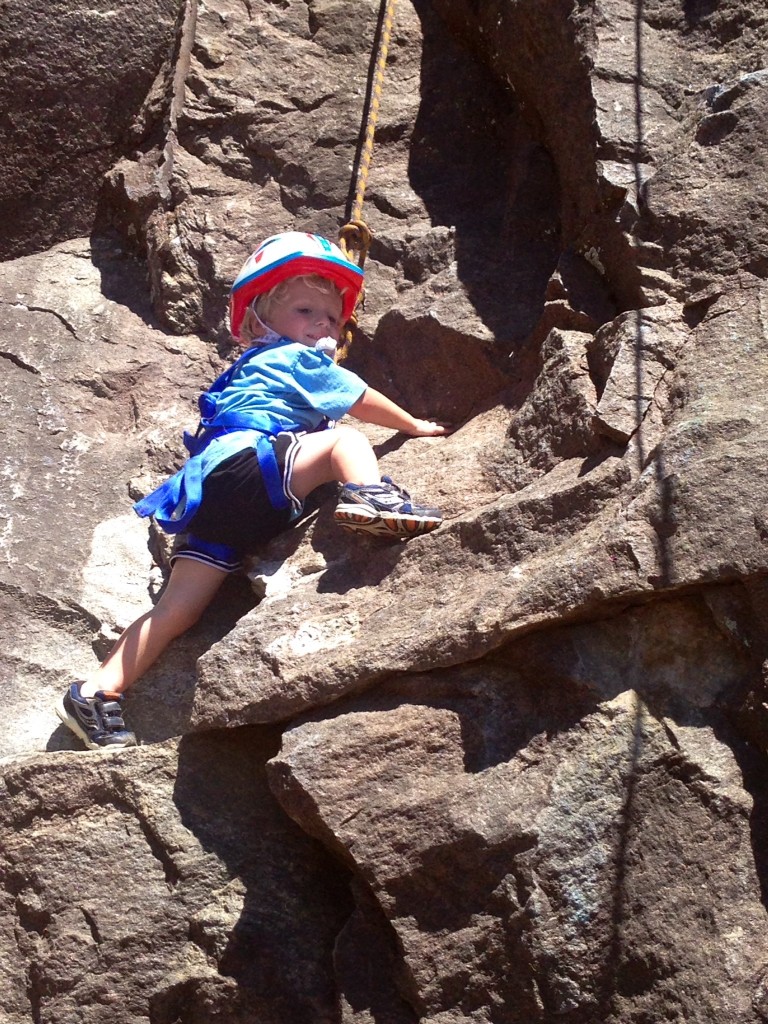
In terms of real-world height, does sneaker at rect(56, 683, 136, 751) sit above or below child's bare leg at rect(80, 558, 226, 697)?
below

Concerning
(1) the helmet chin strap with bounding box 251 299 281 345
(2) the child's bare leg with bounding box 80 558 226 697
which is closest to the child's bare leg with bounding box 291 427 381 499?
(2) the child's bare leg with bounding box 80 558 226 697

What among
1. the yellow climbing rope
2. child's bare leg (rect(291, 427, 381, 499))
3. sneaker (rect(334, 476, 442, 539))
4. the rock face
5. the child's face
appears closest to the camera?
the rock face

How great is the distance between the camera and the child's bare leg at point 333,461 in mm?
3041

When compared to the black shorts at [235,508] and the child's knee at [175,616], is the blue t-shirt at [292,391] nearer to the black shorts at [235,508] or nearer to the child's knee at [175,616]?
the black shorts at [235,508]

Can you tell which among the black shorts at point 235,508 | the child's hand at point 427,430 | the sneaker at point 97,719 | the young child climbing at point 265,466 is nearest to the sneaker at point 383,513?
the young child climbing at point 265,466

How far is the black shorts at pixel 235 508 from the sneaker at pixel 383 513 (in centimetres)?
32

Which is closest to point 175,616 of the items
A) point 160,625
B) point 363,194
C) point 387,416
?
point 160,625

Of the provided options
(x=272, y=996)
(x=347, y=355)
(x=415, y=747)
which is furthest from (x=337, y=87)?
(x=272, y=996)

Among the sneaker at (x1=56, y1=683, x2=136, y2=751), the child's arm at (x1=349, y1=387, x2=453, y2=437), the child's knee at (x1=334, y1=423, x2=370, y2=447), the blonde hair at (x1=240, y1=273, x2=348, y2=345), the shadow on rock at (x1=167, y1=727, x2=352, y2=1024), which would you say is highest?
the blonde hair at (x1=240, y1=273, x2=348, y2=345)

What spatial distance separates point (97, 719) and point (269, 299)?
1.39 m

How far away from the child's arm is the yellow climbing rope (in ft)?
1.15

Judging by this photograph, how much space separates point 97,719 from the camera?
116 inches

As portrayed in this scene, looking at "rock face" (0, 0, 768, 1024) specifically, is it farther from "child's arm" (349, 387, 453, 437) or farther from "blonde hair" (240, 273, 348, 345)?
"blonde hair" (240, 273, 348, 345)

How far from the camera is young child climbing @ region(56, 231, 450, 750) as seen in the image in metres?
2.96
